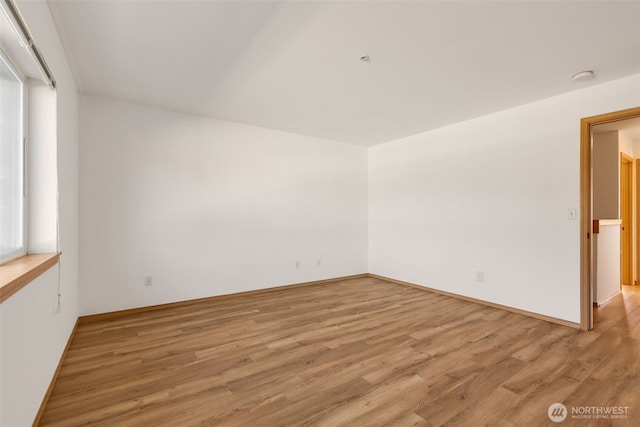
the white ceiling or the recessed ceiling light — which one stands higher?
the white ceiling

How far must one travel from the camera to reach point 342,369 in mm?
2129

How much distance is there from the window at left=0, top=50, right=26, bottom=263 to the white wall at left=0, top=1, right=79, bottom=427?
230 mm

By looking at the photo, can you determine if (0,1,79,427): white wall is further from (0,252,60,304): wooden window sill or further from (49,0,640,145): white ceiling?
(49,0,640,145): white ceiling

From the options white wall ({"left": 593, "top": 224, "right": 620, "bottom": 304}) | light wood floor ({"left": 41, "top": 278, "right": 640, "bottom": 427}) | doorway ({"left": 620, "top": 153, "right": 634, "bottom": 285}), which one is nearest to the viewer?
light wood floor ({"left": 41, "top": 278, "right": 640, "bottom": 427})

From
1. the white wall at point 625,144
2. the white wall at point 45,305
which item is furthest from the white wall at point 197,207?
the white wall at point 625,144

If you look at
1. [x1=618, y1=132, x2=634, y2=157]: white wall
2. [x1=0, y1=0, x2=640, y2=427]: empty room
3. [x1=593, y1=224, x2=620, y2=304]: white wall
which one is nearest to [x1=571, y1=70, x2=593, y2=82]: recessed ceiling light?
[x1=0, y1=0, x2=640, y2=427]: empty room

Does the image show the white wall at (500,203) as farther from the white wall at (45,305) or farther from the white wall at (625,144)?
the white wall at (45,305)

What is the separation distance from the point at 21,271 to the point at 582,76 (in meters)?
4.32

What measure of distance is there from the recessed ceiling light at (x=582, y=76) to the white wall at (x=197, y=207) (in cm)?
325

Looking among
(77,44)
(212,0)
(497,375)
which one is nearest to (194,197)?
(77,44)

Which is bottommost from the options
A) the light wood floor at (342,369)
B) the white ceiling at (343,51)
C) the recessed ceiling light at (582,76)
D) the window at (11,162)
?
the light wood floor at (342,369)

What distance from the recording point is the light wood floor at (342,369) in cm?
166

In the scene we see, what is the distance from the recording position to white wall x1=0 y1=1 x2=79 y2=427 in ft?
4.09

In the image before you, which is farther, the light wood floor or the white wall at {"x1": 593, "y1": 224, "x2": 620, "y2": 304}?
the white wall at {"x1": 593, "y1": 224, "x2": 620, "y2": 304}
